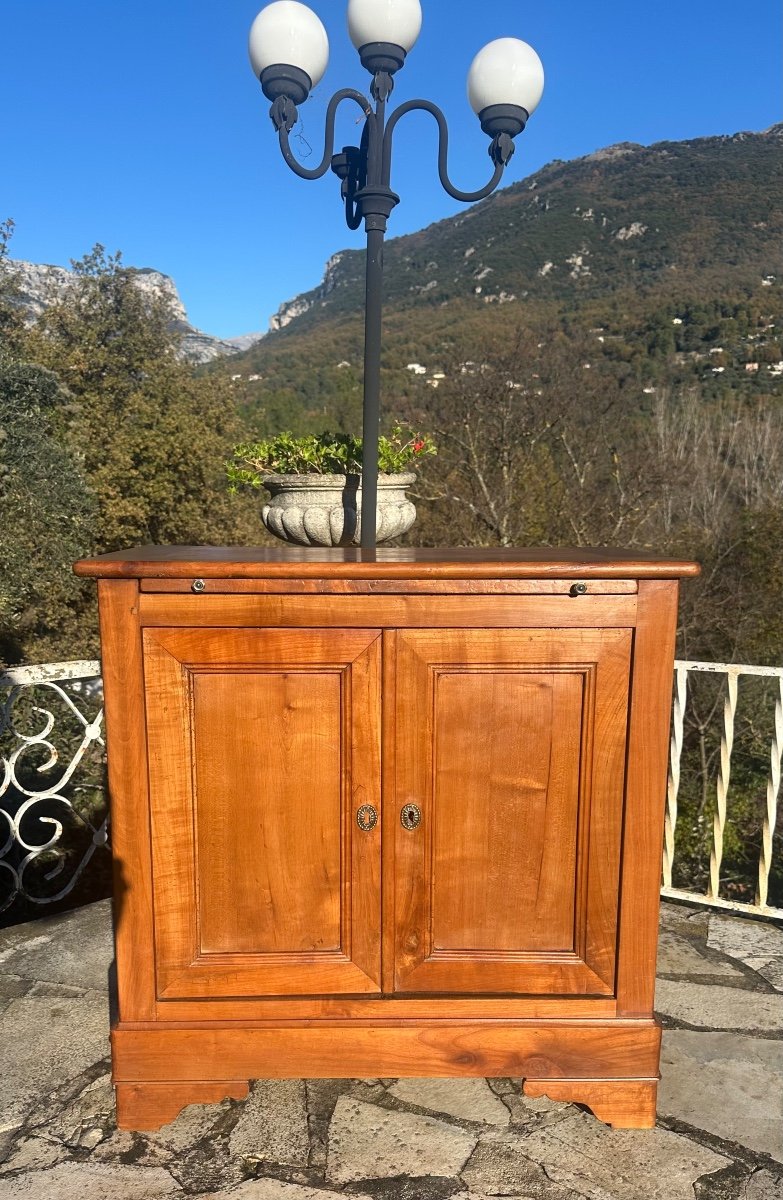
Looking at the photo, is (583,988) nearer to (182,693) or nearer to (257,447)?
(182,693)

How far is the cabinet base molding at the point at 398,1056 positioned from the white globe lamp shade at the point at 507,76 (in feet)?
9.70

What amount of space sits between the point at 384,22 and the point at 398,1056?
3.07m

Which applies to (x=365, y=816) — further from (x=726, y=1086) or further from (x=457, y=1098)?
(x=726, y=1086)

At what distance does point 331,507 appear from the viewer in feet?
8.63

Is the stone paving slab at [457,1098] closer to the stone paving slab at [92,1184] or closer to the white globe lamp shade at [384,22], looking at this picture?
the stone paving slab at [92,1184]

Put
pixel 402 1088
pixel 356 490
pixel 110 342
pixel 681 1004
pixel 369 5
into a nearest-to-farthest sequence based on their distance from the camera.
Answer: pixel 402 1088
pixel 681 1004
pixel 369 5
pixel 356 490
pixel 110 342

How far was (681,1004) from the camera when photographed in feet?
7.00

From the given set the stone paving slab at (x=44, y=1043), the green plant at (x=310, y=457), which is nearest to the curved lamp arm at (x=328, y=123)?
the green plant at (x=310, y=457)

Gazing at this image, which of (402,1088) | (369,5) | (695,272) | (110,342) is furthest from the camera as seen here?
(695,272)

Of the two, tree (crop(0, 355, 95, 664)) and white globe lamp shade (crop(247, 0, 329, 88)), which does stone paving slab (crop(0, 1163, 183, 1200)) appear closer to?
white globe lamp shade (crop(247, 0, 329, 88))

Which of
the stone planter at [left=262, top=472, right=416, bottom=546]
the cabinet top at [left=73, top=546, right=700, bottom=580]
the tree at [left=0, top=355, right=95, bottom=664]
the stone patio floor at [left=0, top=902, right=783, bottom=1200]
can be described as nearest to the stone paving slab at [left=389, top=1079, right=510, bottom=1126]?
the stone patio floor at [left=0, top=902, right=783, bottom=1200]

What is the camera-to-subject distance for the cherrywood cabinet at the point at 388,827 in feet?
5.18

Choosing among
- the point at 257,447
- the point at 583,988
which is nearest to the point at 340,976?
the point at 583,988

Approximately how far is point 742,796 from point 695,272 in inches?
732
